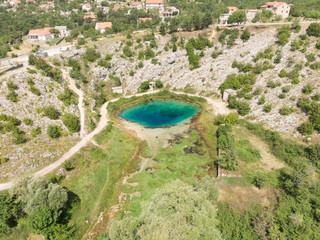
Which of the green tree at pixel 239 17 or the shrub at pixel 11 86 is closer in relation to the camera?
the shrub at pixel 11 86

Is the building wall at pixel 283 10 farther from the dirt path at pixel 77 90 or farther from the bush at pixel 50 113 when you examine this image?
the bush at pixel 50 113

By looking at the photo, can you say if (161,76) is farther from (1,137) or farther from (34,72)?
(1,137)

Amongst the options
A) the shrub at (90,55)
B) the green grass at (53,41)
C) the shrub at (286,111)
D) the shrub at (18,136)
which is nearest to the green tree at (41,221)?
the shrub at (18,136)

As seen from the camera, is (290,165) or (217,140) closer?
(290,165)

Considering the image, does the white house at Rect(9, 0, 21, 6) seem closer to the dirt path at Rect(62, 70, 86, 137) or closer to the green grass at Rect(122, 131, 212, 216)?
the dirt path at Rect(62, 70, 86, 137)

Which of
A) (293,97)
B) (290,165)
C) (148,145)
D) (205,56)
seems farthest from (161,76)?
(290,165)

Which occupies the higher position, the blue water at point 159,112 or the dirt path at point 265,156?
the dirt path at point 265,156

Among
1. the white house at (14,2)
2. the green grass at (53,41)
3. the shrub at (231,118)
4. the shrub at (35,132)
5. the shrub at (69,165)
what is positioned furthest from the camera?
the white house at (14,2)

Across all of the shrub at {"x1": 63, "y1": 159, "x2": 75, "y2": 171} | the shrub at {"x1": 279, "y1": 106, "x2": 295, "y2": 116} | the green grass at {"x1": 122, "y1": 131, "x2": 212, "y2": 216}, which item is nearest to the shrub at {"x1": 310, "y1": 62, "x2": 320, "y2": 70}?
the shrub at {"x1": 279, "y1": 106, "x2": 295, "y2": 116}
